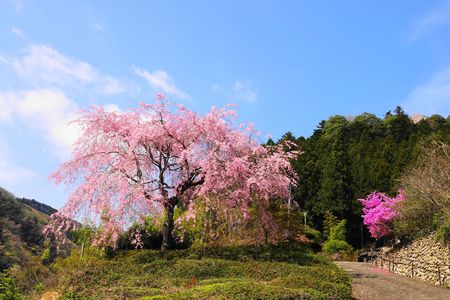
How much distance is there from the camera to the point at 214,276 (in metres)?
12.5

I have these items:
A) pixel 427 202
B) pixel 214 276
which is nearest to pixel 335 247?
pixel 427 202

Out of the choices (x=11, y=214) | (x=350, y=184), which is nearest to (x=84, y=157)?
(x=11, y=214)

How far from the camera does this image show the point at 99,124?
17031 mm

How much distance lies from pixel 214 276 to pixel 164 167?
222 inches

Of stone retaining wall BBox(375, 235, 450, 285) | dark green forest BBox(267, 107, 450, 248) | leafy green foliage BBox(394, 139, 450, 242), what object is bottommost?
stone retaining wall BBox(375, 235, 450, 285)

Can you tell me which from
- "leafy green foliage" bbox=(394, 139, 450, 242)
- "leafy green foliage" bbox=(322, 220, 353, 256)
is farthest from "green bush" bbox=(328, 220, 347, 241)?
"leafy green foliage" bbox=(394, 139, 450, 242)

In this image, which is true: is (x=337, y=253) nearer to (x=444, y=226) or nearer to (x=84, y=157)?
(x=444, y=226)

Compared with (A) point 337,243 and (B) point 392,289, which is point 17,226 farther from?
(B) point 392,289

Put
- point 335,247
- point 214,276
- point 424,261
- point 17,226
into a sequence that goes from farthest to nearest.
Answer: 1. point 335,247
2. point 17,226
3. point 424,261
4. point 214,276

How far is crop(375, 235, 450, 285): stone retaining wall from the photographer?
18.6 m

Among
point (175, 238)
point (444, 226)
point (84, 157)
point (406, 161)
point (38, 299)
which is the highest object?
point (406, 161)

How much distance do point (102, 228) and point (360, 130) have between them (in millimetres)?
52865

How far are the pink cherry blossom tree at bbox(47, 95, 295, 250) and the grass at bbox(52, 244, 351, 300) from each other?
1.79 m

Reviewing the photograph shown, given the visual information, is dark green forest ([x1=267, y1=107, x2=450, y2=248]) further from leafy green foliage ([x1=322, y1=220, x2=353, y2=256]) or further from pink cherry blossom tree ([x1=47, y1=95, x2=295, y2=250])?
pink cherry blossom tree ([x1=47, y1=95, x2=295, y2=250])
